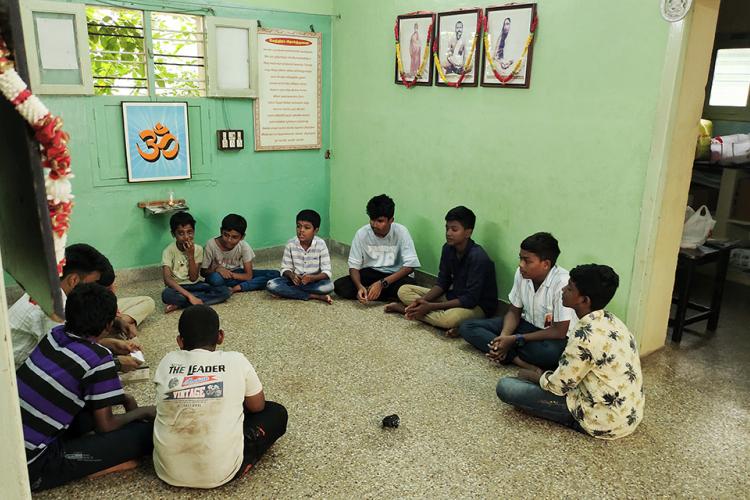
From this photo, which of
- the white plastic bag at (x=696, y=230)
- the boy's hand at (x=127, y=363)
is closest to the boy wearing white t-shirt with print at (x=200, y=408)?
the boy's hand at (x=127, y=363)

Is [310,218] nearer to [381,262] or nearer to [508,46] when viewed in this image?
[381,262]

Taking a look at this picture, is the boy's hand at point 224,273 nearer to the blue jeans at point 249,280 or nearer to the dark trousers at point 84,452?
the blue jeans at point 249,280

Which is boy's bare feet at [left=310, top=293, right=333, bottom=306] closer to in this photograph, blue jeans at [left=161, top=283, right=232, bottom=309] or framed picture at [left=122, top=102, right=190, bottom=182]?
blue jeans at [left=161, top=283, right=232, bottom=309]

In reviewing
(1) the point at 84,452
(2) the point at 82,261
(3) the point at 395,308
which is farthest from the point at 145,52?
(1) the point at 84,452

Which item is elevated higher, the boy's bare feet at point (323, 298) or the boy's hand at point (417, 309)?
the boy's hand at point (417, 309)

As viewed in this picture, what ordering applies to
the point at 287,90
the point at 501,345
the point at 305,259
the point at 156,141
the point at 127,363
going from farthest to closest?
the point at 287,90, the point at 156,141, the point at 305,259, the point at 501,345, the point at 127,363

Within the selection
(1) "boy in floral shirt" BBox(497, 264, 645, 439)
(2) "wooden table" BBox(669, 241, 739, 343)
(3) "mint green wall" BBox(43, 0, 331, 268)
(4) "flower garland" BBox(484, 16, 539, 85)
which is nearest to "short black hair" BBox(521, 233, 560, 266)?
(1) "boy in floral shirt" BBox(497, 264, 645, 439)

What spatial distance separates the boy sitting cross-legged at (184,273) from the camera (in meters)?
4.03

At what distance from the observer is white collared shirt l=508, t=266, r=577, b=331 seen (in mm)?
3188

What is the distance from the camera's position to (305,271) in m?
4.34

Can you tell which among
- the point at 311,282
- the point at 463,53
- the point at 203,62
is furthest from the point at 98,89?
the point at 463,53

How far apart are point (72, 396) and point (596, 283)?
2096mm

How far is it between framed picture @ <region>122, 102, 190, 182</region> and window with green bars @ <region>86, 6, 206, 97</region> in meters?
0.13

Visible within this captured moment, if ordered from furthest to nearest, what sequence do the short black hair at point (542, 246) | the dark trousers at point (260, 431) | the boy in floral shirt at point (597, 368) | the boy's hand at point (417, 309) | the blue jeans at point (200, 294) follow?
the blue jeans at point (200, 294) < the boy's hand at point (417, 309) < the short black hair at point (542, 246) < the boy in floral shirt at point (597, 368) < the dark trousers at point (260, 431)
